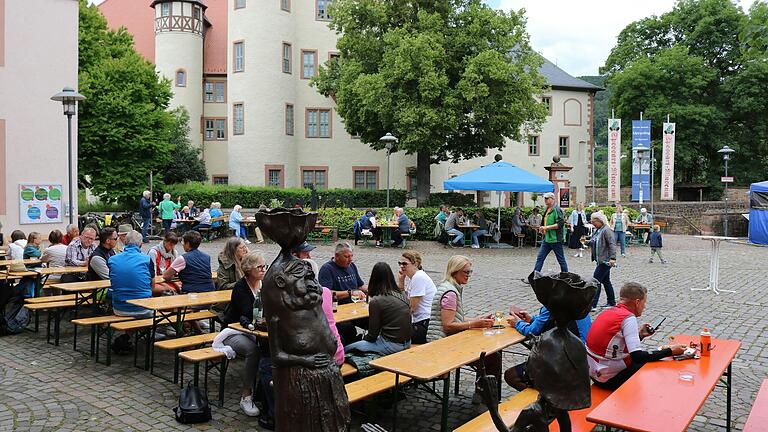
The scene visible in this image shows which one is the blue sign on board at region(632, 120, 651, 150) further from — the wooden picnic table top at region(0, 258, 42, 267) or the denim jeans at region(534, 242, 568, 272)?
the wooden picnic table top at region(0, 258, 42, 267)

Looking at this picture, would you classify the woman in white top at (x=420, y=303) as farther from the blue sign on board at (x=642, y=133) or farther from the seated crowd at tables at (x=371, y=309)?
the blue sign on board at (x=642, y=133)

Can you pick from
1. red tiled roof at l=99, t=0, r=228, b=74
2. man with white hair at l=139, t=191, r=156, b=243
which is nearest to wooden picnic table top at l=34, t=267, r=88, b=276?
man with white hair at l=139, t=191, r=156, b=243

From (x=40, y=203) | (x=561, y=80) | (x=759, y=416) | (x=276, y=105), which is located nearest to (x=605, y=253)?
(x=759, y=416)

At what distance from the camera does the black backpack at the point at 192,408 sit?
216 inches

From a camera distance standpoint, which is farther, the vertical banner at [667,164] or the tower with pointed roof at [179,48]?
the tower with pointed roof at [179,48]

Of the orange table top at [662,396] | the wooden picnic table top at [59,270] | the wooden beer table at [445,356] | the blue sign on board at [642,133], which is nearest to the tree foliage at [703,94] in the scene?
the blue sign on board at [642,133]

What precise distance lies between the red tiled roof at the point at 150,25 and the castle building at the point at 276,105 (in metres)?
0.10

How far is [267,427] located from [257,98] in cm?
3646

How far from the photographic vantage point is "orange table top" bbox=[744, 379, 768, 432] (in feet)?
12.9

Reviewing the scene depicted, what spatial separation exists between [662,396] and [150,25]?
4954 cm

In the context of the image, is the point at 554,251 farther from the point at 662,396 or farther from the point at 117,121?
the point at 117,121

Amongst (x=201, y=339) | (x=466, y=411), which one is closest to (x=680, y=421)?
(x=466, y=411)

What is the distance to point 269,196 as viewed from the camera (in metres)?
36.9

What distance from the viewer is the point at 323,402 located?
2727mm
